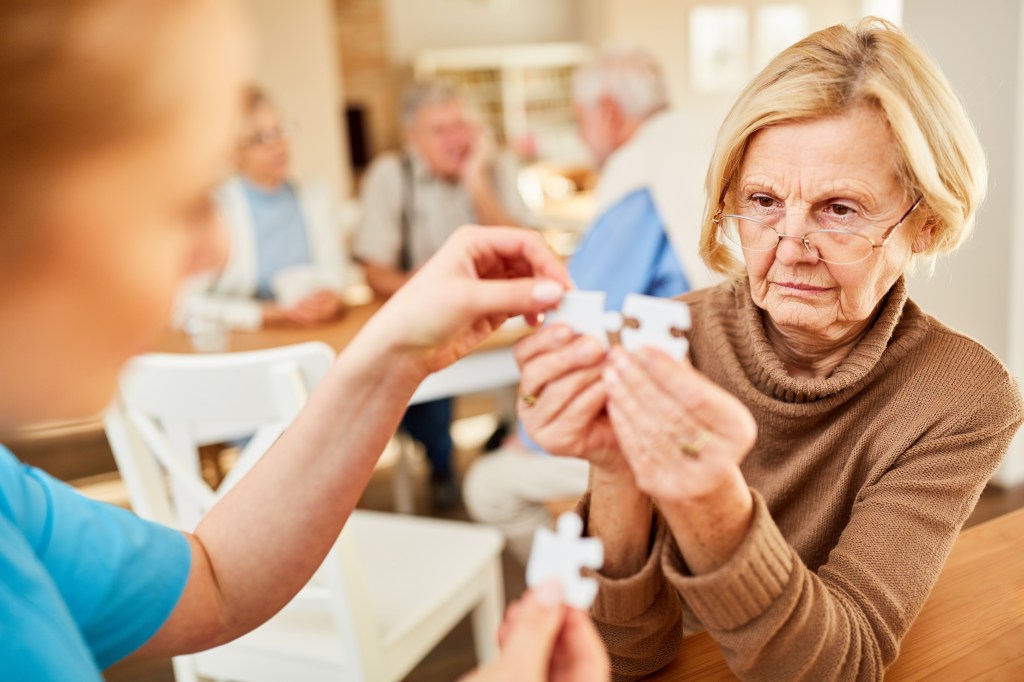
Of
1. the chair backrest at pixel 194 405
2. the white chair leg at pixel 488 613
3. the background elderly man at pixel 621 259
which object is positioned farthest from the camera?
the background elderly man at pixel 621 259

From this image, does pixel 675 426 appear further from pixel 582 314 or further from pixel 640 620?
pixel 640 620

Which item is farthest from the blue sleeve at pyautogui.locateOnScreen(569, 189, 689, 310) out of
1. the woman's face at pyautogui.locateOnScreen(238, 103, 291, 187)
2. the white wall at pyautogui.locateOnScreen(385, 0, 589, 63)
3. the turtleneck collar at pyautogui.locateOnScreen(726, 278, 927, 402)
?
the white wall at pyautogui.locateOnScreen(385, 0, 589, 63)

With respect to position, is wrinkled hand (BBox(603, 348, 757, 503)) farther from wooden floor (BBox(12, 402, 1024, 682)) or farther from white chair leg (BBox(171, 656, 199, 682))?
white chair leg (BBox(171, 656, 199, 682))

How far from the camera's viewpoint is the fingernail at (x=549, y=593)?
27.4 inches

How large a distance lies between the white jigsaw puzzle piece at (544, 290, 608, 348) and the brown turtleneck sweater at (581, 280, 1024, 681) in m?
0.24

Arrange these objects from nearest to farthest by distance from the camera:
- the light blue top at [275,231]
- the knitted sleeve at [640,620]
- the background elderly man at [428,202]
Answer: the knitted sleeve at [640,620] → the light blue top at [275,231] → the background elderly man at [428,202]

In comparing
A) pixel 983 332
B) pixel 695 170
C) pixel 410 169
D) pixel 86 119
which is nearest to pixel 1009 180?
pixel 983 332

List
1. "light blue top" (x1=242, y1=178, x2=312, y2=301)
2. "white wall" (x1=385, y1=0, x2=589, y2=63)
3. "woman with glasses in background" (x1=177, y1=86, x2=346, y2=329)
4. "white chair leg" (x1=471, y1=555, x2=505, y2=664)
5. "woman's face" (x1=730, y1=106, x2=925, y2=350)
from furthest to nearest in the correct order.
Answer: "white wall" (x1=385, y1=0, x2=589, y2=63) < "light blue top" (x1=242, y1=178, x2=312, y2=301) < "woman with glasses in background" (x1=177, y1=86, x2=346, y2=329) < "white chair leg" (x1=471, y1=555, x2=505, y2=664) < "woman's face" (x1=730, y1=106, x2=925, y2=350)

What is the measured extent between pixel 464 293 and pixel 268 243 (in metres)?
2.73

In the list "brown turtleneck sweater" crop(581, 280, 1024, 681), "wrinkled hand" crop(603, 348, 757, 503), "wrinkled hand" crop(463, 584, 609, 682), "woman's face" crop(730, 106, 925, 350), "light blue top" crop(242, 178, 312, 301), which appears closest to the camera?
"wrinkled hand" crop(463, 584, 609, 682)

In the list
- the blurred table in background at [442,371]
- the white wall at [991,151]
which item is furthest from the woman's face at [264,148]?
the white wall at [991,151]

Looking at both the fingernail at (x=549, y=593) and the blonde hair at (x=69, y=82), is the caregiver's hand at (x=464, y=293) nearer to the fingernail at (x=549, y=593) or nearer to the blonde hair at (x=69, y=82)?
the fingernail at (x=549, y=593)

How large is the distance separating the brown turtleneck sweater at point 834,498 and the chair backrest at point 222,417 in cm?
71

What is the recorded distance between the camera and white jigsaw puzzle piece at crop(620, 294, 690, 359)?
84 cm
